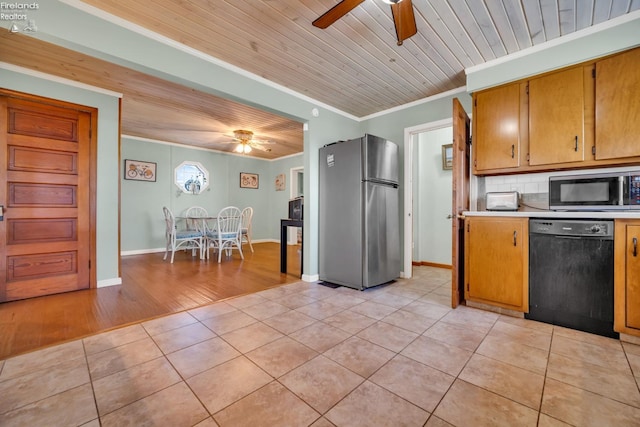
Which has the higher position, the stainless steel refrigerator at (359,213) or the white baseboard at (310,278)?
the stainless steel refrigerator at (359,213)

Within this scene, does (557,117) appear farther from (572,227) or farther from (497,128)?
(572,227)

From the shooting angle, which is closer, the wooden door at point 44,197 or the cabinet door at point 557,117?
the cabinet door at point 557,117

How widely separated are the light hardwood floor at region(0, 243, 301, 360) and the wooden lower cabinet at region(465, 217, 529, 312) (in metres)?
2.09

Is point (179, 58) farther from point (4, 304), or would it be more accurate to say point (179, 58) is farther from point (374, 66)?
point (4, 304)

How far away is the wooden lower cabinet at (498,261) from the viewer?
88.3 inches

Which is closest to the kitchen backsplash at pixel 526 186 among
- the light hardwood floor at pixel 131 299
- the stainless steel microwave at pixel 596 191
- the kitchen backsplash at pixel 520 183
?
the kitchen backsplash at pixel 520 183

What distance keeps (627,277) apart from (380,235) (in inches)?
77.0

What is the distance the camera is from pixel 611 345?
180cm

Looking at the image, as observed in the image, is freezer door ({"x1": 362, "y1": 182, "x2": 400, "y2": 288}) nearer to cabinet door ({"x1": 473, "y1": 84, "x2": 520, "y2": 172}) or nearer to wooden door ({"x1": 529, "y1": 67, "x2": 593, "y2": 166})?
cabinet door ({"x1": 473, "y1": 84, "x2": 520, "y2": 172})

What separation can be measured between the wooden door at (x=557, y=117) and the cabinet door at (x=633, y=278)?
30.2 inches

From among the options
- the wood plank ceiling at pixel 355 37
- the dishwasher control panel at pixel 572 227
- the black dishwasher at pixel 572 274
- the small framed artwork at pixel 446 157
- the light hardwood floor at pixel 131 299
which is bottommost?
the light hardwood floor at pixel 131 299

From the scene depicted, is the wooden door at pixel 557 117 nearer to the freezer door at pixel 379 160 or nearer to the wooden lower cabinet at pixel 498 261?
the wooden lower cabinet at pixel 498 261

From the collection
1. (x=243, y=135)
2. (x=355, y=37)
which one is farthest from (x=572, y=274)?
(x=243, y=135)

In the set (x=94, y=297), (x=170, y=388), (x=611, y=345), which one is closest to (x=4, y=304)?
(x=94, y=297)
